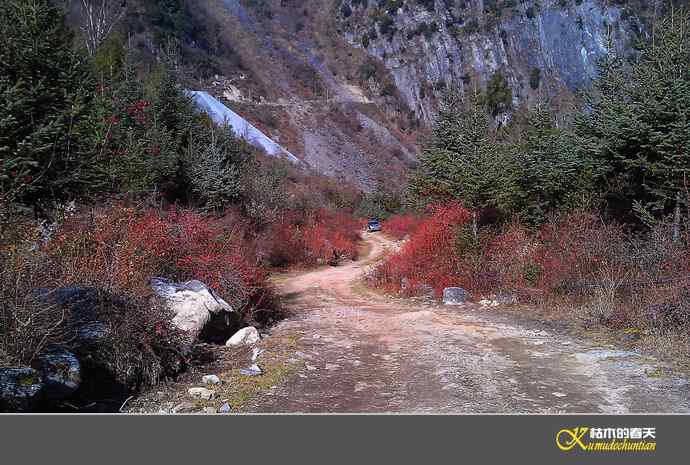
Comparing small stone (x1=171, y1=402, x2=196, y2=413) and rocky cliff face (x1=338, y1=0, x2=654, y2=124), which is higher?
rocky cliff face (x1=338, y1=0, x2=654, y2=124)

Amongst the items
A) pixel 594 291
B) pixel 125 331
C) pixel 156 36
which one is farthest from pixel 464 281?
pixel 156 36

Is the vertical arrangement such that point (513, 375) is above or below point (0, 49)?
below

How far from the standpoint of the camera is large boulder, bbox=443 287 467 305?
13.5 m

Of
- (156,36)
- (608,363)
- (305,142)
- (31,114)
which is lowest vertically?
(608,363)

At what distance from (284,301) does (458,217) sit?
20.5 ft

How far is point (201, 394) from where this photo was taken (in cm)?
610

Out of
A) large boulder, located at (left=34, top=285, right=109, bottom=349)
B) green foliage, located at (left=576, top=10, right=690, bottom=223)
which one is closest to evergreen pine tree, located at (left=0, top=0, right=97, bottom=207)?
large boulder, located at (left=34, top=285, right=109, bottom=349)

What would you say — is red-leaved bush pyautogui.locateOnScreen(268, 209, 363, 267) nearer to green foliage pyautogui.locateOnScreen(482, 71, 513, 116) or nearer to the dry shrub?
the dry shrub

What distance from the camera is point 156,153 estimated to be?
80.3 ft

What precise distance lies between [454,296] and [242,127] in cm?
4842

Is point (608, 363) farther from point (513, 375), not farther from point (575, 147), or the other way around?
point (575, 147)

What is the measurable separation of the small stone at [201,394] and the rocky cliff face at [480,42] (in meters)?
87.8

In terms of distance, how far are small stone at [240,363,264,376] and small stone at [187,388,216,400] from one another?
2.89ft
